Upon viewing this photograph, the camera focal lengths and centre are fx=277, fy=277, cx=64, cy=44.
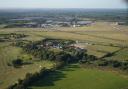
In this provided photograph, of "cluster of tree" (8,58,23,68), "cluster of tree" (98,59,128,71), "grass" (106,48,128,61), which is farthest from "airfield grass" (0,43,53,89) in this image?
"grass" (106,48,128,61)

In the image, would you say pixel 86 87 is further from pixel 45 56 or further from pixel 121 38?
pixel 121 38

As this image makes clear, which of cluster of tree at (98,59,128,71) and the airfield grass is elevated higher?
cluster of tree at (98,59,128,71)

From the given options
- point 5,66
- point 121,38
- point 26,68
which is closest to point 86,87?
point 26,68

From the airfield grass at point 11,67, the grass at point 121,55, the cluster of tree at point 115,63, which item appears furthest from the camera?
the grass at point 121,55

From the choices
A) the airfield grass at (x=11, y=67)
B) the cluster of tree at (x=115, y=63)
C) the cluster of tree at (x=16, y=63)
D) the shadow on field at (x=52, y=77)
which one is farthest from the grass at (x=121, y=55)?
the cluster of tree at (x=16, y=63)

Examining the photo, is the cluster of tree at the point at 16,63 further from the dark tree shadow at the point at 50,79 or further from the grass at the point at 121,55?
the grass at the point at 121,55

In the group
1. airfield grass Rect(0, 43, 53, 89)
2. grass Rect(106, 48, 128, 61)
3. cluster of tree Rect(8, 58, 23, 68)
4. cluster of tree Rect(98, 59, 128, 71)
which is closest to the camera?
airfield grass Rect(0, 43, 53, 89)

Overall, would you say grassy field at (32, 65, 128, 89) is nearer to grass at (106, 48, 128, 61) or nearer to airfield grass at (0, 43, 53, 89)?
airfield grass at (0, 43, 53, 89)

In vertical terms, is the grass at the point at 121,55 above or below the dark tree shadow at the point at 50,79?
below

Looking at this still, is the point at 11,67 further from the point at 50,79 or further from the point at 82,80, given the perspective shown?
the point at 82,80
